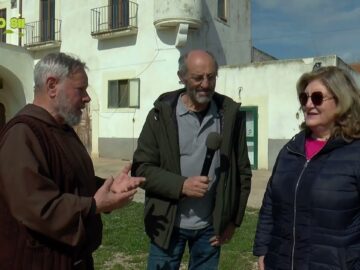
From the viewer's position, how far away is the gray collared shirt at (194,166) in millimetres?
3379

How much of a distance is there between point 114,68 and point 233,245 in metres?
13.3

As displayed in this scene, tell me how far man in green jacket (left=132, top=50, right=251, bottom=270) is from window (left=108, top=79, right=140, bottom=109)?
1477 centimetres

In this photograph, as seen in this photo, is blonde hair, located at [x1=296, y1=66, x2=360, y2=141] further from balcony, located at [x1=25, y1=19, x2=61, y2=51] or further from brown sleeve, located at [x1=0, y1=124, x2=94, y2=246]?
balcony, located at [x1=25, y1=19, x2=61, y2=51]

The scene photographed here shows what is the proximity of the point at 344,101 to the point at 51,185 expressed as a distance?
1.62 metres

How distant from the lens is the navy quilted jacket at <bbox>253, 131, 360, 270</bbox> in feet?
8.61

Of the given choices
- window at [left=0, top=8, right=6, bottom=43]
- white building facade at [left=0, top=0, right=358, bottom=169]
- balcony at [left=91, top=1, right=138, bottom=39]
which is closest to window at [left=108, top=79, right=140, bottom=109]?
white building facade at [left=0, top=0, right=358, bottom=169]

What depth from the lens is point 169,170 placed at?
334cm

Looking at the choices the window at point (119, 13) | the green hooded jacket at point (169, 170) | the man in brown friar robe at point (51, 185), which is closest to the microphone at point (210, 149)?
the green hooded jacket at point (169, 170)

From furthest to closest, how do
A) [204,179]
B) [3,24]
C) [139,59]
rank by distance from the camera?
[3,24], [139,59], [204,179]

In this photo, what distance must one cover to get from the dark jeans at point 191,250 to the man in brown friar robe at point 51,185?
2.66 ft

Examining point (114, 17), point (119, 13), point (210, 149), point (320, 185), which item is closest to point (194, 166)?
point (210, 149)

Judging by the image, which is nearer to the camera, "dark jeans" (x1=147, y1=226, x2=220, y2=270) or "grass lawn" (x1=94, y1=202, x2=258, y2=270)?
"dark jeans" (x1=147, y1=226, x2=220, y2=270)

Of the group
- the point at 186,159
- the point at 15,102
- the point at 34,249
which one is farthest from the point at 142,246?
the point at 15,102

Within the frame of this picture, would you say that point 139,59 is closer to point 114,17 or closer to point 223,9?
point 114,17
